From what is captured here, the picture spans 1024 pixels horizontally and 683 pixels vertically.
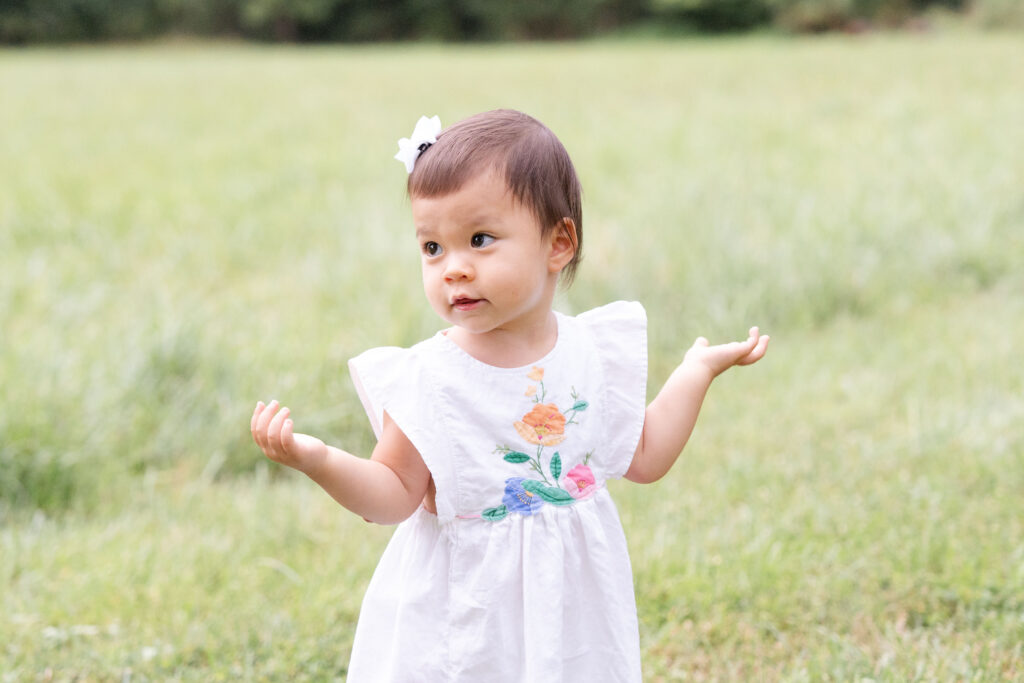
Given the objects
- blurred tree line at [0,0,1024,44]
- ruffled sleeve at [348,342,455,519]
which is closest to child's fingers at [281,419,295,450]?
ruffled sleeve at [348,342,455,519]

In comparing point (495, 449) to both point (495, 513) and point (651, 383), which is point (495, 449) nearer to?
point (495, 513)

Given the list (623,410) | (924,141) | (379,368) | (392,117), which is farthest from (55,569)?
(392,117)

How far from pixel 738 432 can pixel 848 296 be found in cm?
152

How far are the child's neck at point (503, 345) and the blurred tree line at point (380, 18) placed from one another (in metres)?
29.0

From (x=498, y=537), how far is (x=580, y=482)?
0.54 ft

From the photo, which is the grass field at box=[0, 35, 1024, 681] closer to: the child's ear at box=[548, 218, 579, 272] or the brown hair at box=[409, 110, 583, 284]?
the child's ear at box=[548, 218, 579, 272]

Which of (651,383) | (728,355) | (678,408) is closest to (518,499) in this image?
(678,408)

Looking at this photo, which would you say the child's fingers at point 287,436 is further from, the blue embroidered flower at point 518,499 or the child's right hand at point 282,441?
the blue embroidered flower at point 518,499

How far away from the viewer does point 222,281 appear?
528cm

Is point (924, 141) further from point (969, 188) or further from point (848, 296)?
point (848, 296)

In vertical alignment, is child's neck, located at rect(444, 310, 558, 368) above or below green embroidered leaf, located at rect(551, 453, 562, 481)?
above

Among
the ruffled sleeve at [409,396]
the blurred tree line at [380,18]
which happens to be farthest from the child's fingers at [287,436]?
the blurred tree line at [380,18]

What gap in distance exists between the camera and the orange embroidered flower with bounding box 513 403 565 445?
1650 millimetres

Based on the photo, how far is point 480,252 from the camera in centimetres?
156
